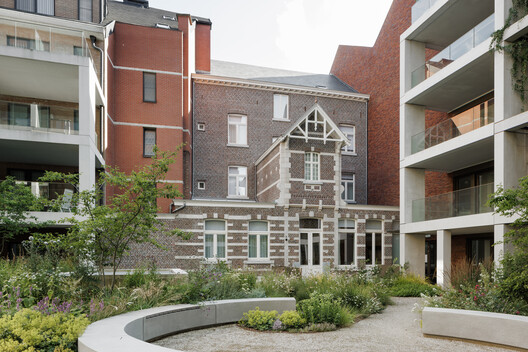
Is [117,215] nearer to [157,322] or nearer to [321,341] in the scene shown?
[157,322]

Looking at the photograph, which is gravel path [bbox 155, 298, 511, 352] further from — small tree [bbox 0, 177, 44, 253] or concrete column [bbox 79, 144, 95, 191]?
concrete column [bbox 79, 144, 95, 191]

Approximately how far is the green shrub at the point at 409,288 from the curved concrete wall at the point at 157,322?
23.2ft

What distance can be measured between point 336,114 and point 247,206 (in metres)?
11.4

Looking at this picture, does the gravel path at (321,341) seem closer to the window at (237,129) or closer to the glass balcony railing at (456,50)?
the glass balcony railing at (456,50)

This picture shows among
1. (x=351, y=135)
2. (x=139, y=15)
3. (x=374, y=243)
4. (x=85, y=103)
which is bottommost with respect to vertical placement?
(x=374, y=243)

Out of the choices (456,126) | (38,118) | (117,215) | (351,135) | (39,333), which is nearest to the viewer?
→ (39,333)

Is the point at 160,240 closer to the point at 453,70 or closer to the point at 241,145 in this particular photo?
the point at 241,145

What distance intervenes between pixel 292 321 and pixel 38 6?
22.0 m

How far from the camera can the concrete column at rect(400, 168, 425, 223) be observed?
19984 mm

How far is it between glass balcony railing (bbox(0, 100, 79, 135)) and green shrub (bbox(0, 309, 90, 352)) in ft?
39.8

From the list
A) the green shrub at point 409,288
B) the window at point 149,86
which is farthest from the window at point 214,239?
the green shrub at point 409,288

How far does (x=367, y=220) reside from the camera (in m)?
23.3

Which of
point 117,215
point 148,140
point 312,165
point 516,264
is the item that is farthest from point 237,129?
point 516,264

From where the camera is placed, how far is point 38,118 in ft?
52.8
